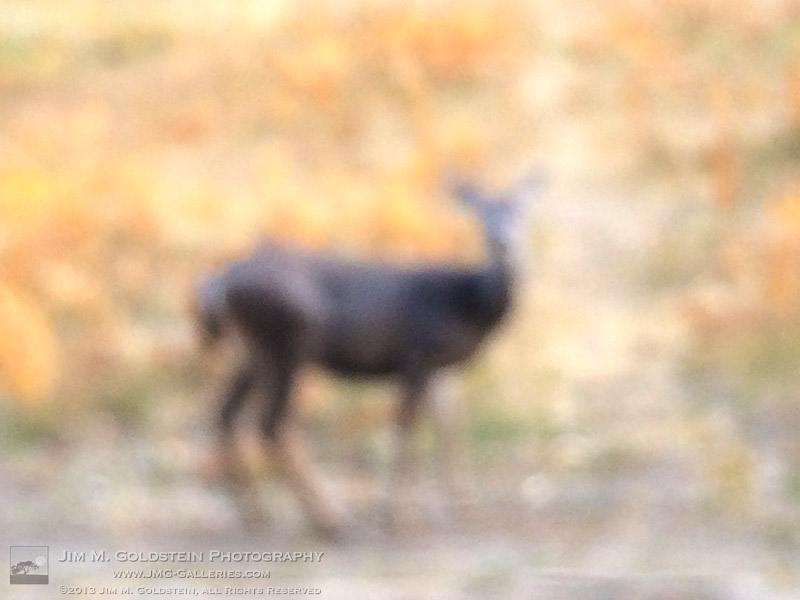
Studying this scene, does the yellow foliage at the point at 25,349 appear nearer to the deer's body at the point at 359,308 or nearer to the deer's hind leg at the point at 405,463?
the deer's body at the point at 359,308

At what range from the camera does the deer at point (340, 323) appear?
4090 millimetres

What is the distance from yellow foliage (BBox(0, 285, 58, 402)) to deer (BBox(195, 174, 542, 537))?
1307 mm

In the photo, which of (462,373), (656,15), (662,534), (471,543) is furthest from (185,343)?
(656,15)

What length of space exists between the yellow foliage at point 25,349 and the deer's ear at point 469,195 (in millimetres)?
2135

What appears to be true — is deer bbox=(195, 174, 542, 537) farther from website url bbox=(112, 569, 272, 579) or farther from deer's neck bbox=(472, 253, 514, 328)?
website url bbox=(112, 569, 272, 579)

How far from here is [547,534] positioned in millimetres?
4281

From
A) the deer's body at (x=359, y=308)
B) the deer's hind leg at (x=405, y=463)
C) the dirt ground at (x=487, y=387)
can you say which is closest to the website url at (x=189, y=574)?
the dirt ground at (x=487, y=387)

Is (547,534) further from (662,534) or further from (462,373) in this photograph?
(462,373)

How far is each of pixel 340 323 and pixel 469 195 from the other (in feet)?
2.25

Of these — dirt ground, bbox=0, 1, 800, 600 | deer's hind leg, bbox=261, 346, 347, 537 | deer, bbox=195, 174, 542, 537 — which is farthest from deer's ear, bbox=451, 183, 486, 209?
dirt ground, bbox=0, 1, 800, 600

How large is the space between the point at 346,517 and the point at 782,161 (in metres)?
3.99

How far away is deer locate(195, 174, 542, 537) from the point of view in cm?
409

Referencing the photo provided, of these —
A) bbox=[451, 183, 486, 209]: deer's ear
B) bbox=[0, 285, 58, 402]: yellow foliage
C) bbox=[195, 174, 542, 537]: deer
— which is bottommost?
bbox=[195, 174, 542, 537]: deer

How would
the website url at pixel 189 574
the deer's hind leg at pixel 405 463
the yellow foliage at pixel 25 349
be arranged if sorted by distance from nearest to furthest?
the website url at pixel 189 574 < the deer's hind leg at pixel 405 463 < the yellow foliage at pixel 25 349
